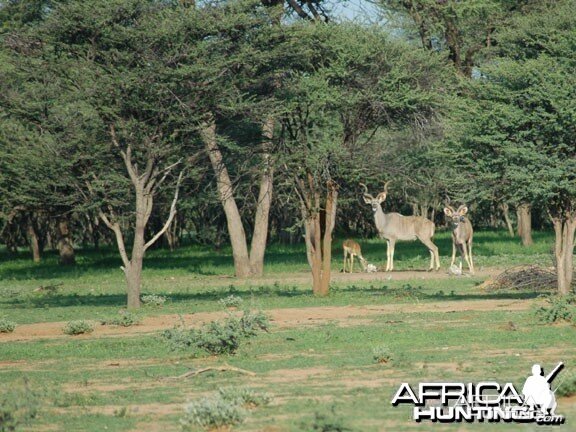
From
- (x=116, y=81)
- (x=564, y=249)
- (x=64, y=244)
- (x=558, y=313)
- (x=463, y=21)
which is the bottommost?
(x=558, y=313)

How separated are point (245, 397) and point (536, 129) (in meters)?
12.9

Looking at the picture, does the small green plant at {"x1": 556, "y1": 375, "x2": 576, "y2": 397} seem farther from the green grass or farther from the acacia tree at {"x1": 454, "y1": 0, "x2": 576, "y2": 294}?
the acacia tree at {"x1": 454, "y1": 0, "x2": 576, "y2": 294}

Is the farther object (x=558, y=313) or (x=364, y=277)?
(x=364, y=277)

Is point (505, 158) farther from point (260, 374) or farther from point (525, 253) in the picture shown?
point (525, 253)

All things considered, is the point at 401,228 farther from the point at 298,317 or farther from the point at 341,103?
the point at 298,317

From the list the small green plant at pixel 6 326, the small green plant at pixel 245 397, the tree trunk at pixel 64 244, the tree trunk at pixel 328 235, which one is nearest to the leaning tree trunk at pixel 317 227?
the tree trunk at pixel 328 235

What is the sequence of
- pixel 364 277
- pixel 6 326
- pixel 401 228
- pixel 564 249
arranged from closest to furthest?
Answer: pixel 6 326 → pixel 564 249 → pixel 364 277 → pixel 401 228

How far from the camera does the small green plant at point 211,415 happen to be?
11609 millimetres

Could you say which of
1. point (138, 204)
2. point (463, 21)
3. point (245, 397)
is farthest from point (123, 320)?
→ point (463, 21)

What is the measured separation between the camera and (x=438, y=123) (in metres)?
28.6

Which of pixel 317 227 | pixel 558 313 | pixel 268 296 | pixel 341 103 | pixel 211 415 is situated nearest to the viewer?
pixel 211 415

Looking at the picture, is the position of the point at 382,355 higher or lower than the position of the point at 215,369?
higher

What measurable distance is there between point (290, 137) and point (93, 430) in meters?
16.9

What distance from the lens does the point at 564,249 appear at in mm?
24859
